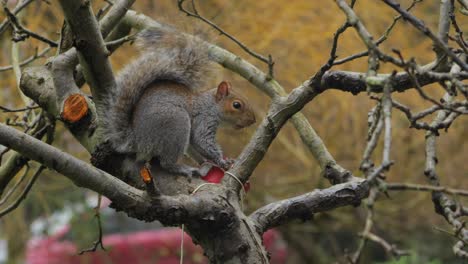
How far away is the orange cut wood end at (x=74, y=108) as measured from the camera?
1.60m

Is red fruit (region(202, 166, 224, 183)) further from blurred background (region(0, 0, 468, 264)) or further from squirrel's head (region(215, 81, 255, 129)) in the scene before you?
blurred background (region(0, 0, 468, 264))

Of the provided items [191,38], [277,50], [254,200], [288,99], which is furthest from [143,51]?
[254,200]

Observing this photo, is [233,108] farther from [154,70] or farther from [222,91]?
[154,70]

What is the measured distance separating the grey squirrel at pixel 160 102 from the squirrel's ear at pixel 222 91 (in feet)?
0.66

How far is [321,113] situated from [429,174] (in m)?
2.64

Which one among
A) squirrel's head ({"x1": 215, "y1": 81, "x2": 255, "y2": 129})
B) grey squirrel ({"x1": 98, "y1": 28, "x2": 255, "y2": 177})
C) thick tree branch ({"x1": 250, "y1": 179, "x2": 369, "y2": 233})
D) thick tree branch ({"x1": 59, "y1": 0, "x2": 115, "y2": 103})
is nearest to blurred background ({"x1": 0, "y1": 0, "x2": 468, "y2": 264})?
squirrel's head ({"x1": 215, "y1": 81, "x2": 255, "y2": 129})

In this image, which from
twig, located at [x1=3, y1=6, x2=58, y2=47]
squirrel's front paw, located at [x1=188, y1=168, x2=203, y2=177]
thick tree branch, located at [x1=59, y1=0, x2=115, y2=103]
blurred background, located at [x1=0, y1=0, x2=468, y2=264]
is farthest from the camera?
blurred background, located at [x1=0, y1=0, x2=468, y2=264]

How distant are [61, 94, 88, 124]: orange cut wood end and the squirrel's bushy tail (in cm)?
9

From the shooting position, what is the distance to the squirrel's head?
2.31 meters

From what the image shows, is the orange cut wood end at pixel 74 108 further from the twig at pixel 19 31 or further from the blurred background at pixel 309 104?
the blurred background at pixel 309 104

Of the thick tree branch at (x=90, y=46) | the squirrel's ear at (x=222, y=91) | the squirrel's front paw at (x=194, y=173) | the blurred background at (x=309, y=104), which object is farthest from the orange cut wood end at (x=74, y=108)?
the blurred background at (x=309, y=104)

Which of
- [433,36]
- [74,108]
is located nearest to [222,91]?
[74,108]

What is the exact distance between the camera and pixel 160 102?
6.18ft

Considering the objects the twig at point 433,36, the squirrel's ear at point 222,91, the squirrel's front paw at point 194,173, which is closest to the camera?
the twig at point 433,36
